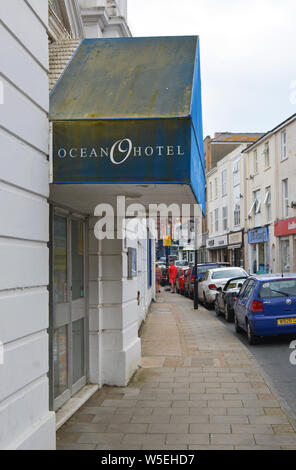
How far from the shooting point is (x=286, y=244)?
31844mm

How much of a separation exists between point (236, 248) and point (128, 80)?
38078mm

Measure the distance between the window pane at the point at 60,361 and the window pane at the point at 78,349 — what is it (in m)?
0.42

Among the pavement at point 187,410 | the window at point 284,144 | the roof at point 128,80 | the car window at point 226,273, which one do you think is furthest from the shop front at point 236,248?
the roof at point 128,80

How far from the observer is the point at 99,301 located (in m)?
7.87

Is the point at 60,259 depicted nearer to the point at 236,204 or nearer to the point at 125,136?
the point at 125,136

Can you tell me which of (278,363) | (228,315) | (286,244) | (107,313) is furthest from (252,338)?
(286,244)

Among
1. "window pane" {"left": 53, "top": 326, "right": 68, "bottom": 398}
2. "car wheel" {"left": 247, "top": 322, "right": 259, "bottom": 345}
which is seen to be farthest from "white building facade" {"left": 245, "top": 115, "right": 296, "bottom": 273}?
"window pane" {"left": 53, "top": 326, "right": 68, "bottom": 398}

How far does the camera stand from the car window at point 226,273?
20.1m

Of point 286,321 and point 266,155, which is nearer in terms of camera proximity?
point 286,321

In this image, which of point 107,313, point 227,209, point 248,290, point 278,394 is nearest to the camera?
point 278,394

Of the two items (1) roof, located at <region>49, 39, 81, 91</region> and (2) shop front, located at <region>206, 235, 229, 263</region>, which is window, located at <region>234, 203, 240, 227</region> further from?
(1) roof, located at <region>49, 39, 81, 91</region>

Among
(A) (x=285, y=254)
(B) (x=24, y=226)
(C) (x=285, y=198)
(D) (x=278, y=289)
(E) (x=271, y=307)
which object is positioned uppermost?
(C) (x=285, y=198)

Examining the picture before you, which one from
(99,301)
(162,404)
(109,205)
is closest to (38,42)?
(109,205)

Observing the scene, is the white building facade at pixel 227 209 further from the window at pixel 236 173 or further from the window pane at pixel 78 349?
the window pane at pixel 78 349
